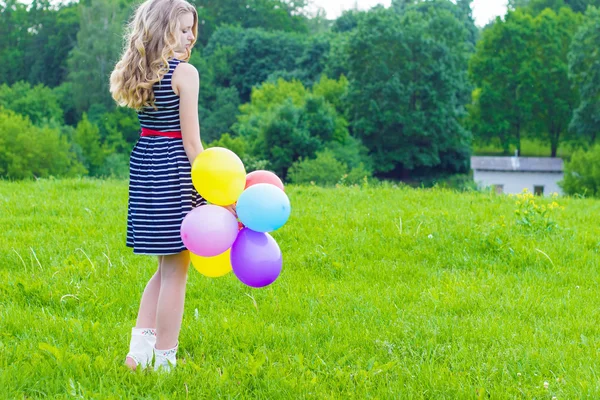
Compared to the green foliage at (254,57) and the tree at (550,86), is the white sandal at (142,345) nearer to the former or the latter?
the tree at (550,86)

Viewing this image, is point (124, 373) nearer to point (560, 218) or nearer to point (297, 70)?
point (560, 218)

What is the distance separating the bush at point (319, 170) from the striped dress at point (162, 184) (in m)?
35.8

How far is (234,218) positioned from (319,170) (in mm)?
37037

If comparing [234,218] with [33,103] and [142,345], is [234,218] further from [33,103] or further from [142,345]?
[33,103]

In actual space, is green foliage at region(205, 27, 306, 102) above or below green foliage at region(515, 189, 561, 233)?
above

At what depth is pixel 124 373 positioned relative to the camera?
3361mm

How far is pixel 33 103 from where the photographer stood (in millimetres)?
55781

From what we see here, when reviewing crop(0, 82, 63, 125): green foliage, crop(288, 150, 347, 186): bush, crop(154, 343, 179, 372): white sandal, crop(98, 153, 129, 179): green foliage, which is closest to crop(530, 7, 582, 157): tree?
→ crop(288, 150, 347, 186): bush

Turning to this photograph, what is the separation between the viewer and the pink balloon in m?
3.17

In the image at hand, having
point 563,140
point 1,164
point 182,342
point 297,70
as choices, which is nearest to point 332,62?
point 297,70

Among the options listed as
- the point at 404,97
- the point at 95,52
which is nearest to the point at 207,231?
the point at 404,97

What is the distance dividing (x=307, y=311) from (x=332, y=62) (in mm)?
52493

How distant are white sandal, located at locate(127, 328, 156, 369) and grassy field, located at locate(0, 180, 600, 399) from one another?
0.10 m

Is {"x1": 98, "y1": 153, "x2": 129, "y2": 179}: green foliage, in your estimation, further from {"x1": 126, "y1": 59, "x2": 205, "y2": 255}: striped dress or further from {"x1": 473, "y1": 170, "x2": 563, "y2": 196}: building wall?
{"x1": 126, "y1": 59, "x2": 205, "y2": 255}: striped dress
